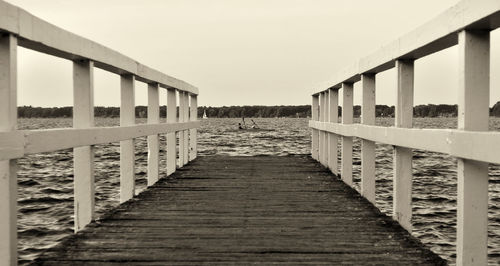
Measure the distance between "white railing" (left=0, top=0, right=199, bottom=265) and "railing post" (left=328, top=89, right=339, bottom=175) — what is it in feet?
7.55

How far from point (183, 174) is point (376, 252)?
16.2 ft

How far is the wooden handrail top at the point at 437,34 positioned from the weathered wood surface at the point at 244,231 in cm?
132

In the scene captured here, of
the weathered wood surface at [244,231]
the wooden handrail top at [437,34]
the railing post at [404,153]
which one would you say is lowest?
A: the weathered wood surface at [244,231]

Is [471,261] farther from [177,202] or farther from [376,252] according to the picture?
[177,202]

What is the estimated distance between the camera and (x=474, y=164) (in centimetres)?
287

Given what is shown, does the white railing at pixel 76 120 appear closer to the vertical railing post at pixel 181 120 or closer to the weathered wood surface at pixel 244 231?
the weathered wood surface at pixel 244 231

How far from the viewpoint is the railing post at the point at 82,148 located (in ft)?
14.1

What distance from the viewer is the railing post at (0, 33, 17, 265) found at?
290cm

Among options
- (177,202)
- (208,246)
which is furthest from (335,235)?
(177,202)

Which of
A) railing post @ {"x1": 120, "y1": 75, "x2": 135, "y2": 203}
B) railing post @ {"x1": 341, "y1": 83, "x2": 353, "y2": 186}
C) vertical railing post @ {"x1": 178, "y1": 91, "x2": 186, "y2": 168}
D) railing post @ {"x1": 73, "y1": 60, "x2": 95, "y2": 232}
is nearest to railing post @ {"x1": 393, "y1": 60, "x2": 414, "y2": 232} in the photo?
railing post @ {"x1": 341, "y1": 83, "x2": 353, "y2": 186}

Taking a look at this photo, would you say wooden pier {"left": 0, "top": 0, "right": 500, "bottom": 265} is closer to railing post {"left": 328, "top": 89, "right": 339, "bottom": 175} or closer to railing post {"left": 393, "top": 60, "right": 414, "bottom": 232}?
railing post {"left": 393, "top": 60, "right": 414, "bottom": 232}

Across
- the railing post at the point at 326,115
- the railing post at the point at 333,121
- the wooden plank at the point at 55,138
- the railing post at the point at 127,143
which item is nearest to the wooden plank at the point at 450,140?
the wooden plank at the point at 55,138

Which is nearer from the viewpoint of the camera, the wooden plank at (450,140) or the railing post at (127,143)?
the wooden plank at (450,140)

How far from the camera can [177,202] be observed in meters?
5.51
